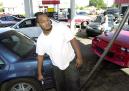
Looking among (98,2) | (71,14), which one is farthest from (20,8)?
(71,14)

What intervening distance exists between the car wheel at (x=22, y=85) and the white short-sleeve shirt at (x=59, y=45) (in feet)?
3.54

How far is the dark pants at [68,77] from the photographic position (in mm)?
3777

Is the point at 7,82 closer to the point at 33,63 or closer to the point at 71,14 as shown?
the point at 33,63

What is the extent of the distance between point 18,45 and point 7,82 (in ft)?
2.93

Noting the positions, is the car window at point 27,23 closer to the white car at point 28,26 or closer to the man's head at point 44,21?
the white car at point 28,26

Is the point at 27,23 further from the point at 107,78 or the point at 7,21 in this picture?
the point at 7,21

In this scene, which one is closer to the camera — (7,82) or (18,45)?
(7,82)

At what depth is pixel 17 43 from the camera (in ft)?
17.0

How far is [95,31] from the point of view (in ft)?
47.3

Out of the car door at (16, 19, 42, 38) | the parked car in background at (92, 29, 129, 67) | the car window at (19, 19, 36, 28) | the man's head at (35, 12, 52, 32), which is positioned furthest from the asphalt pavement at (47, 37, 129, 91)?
the car window at (19, 19, 36, 28)

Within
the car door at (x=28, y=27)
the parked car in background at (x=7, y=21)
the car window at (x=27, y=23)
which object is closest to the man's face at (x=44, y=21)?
the car door at (x=28, y=27)

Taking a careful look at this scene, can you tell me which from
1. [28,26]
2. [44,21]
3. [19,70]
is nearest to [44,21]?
[44,21]

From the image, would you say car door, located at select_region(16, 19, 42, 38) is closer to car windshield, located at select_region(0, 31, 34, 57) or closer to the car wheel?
car windshield, located at select_region(0, 31, 34, 57)

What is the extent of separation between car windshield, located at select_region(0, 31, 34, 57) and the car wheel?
0.51 metres
